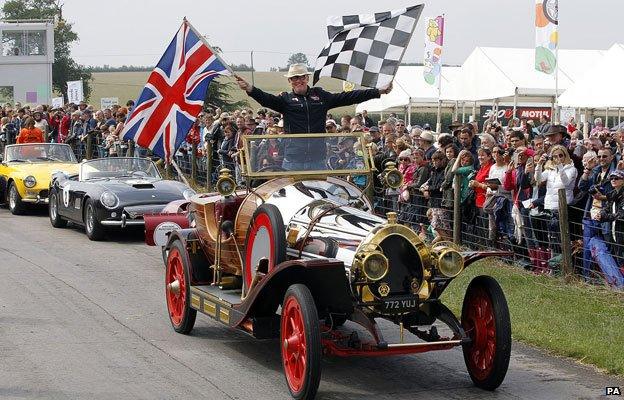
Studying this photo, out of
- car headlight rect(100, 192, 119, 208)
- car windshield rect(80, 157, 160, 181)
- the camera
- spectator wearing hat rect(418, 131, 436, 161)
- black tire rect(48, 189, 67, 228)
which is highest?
spectator wearing hat rect(418, 131, 436, 161)

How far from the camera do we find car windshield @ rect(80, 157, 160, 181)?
1673 cm

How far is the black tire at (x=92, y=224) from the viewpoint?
15399 millimetres

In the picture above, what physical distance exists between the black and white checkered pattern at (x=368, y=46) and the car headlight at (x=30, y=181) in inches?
387

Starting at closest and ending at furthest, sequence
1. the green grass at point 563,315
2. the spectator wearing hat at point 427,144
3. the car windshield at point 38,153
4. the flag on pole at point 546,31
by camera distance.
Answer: the green grass at point 563,315
the spectator wearing hat at point 427,144
the car windshield at point 38,153
the flag on pole at point 546,31

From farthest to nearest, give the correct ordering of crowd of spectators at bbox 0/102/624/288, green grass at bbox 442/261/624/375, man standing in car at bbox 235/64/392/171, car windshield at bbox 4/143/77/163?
car windshield at bbox 4/143/77/163
crowd of spectators at bbox 0/102/624/288
man standing in car at bbox 235/64/392/171
green grass at bbox 442/261/624/375

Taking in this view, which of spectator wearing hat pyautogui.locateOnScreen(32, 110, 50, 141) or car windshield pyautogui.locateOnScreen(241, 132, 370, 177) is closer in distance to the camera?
car windshield pyautogui.locateOnScreen(241, 132, 370, 177)

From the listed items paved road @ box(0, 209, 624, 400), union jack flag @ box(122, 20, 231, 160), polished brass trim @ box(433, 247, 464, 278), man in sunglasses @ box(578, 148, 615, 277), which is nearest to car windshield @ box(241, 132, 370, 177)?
paved road @ box(0, 209, 624, 400)

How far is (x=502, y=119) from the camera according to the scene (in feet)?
119

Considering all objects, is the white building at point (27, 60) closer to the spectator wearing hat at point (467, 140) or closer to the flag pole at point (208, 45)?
the spectator wearing hat at point (467, 140)

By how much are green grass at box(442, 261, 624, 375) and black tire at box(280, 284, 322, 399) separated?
2.49 metres

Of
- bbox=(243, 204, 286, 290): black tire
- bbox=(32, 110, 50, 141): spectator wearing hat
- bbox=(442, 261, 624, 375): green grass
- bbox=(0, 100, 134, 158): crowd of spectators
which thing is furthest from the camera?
bbox=(32, 110, 50, 141): spectator wearing hat

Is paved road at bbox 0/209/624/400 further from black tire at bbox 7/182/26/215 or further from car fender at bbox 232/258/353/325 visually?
black tire at bbox 7/182/26/215

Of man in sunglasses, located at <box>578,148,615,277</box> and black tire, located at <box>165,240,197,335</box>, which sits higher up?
man in sunglasses, located at <box>578,148,615,277</box>

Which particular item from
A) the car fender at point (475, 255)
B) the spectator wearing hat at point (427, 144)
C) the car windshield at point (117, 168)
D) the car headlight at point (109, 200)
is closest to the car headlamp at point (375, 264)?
the car fender at point (475, 255)
